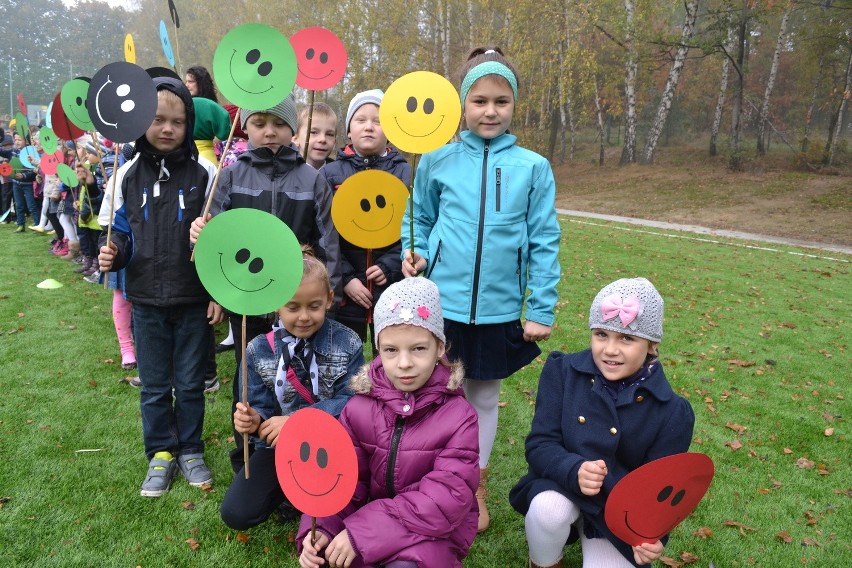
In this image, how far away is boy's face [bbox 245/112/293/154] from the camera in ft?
8.53

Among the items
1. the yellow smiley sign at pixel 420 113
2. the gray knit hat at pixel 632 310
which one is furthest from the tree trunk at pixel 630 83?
the gray knit hat at pixel 632 310

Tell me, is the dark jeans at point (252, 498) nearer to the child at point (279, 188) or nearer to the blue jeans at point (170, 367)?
the child at point (279, 188)

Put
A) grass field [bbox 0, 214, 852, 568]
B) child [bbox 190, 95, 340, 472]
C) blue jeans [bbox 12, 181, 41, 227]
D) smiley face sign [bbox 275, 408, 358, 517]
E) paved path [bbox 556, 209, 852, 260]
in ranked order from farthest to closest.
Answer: paved path [bbox 556, 209, 852, 260] → blue jeans [bbox 12, 181, 41, 227] → child [bbox 190, 95, 340, 472] → grass field [bbox 0, 214, 852, 568] → smiley face sign [bbox 275, 408, 358, 517]

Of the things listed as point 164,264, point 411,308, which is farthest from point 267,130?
point 411,308

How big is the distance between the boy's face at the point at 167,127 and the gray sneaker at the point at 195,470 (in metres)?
1.40

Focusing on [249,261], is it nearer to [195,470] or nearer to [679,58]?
[195,470]

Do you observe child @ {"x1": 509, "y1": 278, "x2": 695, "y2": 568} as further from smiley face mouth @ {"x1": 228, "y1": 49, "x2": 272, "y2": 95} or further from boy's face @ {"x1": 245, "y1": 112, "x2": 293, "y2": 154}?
boy's face @ {"x1": 245, "y1": 112, "x2": 293, "y2": 154}

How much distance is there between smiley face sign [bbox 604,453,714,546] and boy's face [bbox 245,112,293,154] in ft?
6.57

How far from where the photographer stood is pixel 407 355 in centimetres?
183

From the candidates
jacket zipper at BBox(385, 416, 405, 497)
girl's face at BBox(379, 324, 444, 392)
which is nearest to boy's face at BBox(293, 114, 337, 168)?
girl's face at BBox(379, 324, 444, 392)

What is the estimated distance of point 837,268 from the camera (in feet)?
30.0

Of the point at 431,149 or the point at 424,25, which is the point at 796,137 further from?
the point at 431,149

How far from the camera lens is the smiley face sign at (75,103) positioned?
2537 millimetres

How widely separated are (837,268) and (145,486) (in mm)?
10450
